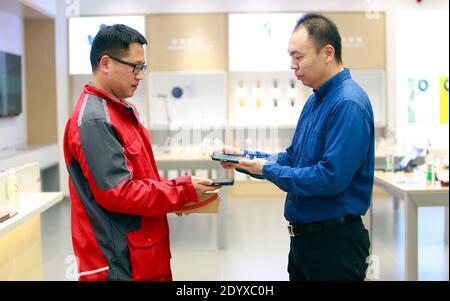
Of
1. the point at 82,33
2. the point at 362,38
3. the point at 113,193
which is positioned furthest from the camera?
the point at 362,38

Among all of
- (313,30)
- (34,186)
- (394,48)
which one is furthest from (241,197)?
(313,30)

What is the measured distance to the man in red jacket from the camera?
1.43 m

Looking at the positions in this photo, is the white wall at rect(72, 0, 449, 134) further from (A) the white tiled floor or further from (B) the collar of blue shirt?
(B) the collar of blue shirt

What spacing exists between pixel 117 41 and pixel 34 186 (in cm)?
171

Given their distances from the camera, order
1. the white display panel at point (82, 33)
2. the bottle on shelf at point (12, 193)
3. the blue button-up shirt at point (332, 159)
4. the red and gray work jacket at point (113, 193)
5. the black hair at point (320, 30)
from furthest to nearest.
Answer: the white display panel at point (82, 33)
the bottle on shelf at point (12, 193)
the black hair at point (320, 30)
the blue button-up shirt at point (332, 159)
the red and gray work jacket at point (113, 193)

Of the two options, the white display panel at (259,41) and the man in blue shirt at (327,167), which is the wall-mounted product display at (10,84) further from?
the man in blue shirt at (327,167)

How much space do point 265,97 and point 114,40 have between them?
219 inches

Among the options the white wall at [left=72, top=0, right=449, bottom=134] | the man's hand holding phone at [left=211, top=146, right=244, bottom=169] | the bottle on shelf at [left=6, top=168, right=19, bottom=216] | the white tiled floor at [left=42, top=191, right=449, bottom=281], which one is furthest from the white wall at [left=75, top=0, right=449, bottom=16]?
the man's hand holding phone at [left=211, top=146, right=244, bottom=169]

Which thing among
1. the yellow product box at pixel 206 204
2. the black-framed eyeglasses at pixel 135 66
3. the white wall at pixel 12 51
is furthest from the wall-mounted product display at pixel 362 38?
the black-framed eyeglasses at pixel 135 66

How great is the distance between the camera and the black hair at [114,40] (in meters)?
1.51

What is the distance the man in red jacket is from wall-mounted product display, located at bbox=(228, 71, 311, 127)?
211 inches

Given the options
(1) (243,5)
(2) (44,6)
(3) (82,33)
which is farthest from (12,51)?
(1) (243,5)

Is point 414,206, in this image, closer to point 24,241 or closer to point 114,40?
point 24,241

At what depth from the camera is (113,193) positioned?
1420mm
